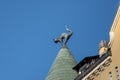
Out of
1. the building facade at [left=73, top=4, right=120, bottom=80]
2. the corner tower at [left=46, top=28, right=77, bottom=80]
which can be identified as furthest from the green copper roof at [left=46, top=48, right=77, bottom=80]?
the building facade at [left=73, top=4, right=120, bottom=80]

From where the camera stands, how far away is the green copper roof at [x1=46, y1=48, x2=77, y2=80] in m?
62.2

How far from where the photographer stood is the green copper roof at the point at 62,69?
6219 centimetres

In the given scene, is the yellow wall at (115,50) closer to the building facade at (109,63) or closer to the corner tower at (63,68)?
the building facade at (109,63)

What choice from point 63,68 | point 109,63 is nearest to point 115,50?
point 109,63

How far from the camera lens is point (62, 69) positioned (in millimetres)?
62750

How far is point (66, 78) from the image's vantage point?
6184 centimetres

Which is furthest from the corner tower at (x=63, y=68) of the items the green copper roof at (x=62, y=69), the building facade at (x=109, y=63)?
the building facade at (x=109, y=63)

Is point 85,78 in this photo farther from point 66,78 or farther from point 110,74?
point 66,78

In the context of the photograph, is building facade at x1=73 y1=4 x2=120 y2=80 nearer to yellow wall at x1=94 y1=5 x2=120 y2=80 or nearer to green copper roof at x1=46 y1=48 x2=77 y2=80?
yellow wall at x1=94 y1=5 x2=120 y2=80

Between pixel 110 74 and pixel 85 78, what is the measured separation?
351cm

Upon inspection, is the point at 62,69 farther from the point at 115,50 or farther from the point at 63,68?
the point at 115,50

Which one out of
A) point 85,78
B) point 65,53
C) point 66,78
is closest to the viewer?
point 85,78

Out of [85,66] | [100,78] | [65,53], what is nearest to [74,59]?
[65,53]

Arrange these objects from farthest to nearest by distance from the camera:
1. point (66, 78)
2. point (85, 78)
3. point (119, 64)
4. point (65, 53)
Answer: point (65, 53) < point (66, 78) < point (85, 78) < point (119, 64)
